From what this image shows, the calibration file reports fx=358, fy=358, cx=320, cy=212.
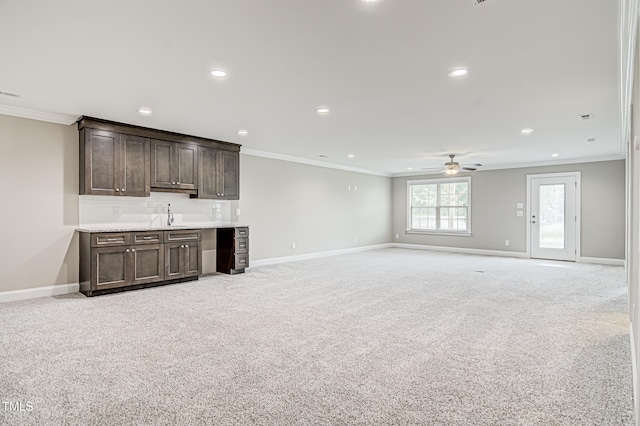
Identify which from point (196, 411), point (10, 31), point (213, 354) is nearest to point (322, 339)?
point (213, 354)

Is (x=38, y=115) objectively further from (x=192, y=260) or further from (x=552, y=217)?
(x=552, y=217)

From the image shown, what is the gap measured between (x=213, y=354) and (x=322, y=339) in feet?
3.13

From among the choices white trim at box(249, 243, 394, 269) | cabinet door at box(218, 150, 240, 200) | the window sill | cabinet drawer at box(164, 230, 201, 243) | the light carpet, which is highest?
cabinet door at box(218, 150, 240, 200)

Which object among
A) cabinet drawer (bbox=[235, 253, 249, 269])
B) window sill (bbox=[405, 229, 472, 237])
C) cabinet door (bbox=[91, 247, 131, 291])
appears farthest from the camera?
window sill (bbox=[405, 229, 472, 237])

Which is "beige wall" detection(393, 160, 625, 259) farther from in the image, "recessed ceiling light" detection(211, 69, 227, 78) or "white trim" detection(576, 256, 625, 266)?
"recessed ceiling light" detection(211, 69, 227, 78)

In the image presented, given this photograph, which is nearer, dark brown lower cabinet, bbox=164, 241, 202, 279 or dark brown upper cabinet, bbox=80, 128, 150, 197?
dark brown upper cabinet, bbox=80, 128, 150, 197

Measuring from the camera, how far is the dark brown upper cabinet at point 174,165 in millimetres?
5711

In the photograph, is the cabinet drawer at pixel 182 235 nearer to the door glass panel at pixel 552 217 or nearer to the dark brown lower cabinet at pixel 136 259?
the dark brown lower cabinet at pixel 136 259

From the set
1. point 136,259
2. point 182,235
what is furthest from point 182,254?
point 136,259

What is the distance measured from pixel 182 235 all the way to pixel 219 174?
56.2 inches

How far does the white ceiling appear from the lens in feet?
7.79

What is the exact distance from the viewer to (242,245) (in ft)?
21.8

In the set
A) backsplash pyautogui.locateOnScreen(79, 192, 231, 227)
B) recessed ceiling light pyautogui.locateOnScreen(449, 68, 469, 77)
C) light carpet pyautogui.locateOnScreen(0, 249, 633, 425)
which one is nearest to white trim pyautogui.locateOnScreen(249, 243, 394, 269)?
backsplash pyautogui.locateOnScreen(79, 192, 231, 227)

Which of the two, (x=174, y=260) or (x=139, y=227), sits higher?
(x=139, y=227)
